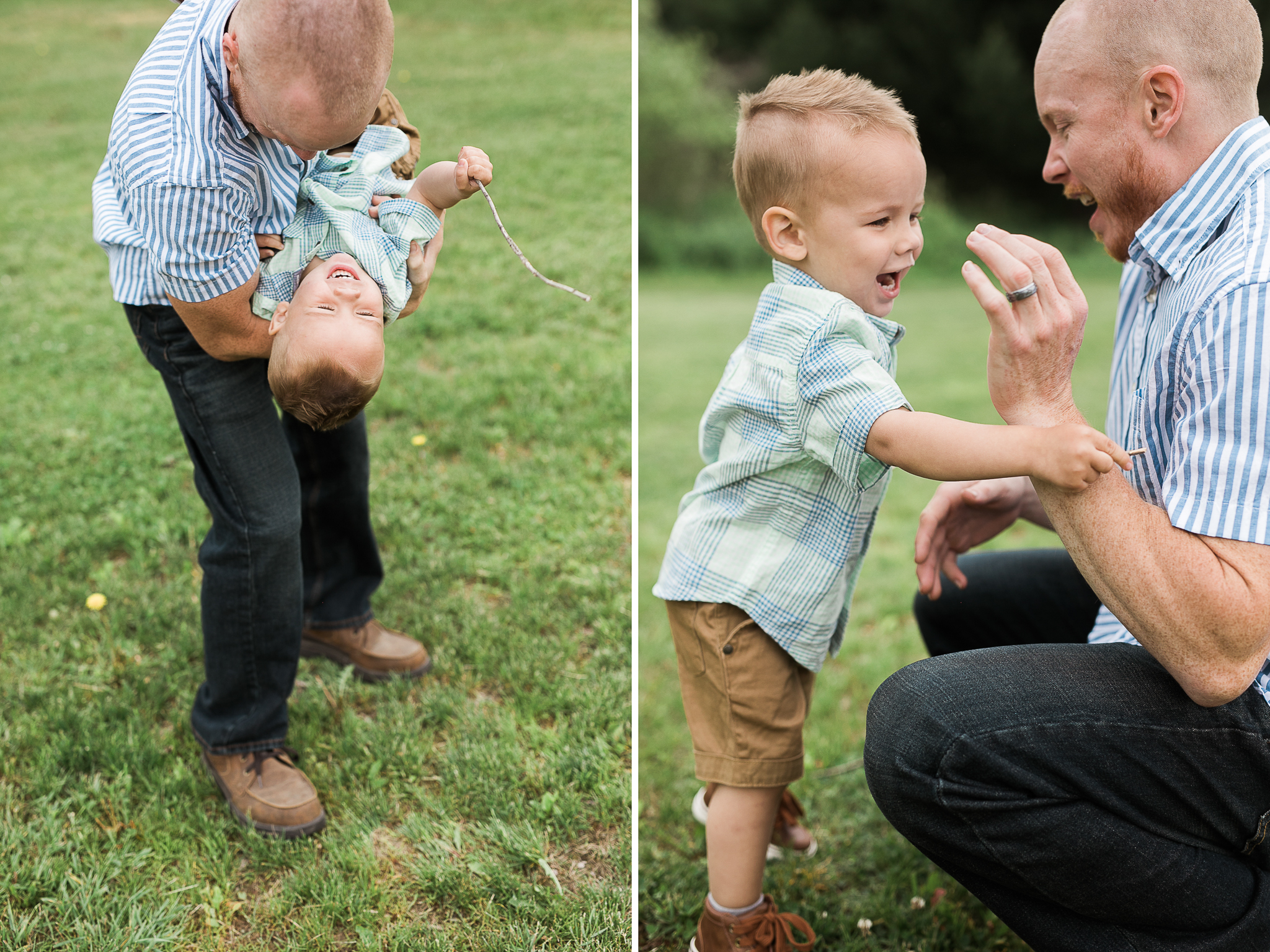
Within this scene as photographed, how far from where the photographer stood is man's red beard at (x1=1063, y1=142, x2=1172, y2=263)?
193cm

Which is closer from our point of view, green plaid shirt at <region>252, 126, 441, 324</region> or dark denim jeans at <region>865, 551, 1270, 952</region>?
dark denim jeans at <region>865, 551, 1270, 952</region>

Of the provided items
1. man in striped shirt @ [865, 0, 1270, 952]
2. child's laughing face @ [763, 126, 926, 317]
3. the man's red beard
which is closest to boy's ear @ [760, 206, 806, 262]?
child's laughing face @ [763, 126, 926, 317]

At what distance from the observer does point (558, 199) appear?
25.4ft

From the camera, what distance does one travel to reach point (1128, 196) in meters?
1.99

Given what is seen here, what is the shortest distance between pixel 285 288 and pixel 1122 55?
165 centimetres

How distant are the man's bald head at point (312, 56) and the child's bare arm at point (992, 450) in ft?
3.67

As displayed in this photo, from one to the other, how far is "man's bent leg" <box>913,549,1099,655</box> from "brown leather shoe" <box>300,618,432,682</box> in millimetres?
1495

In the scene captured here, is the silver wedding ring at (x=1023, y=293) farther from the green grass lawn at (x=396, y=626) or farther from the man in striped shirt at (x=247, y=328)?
the green grass lawn at (x=396, y=626)

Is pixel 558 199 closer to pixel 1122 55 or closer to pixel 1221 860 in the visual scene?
pixel 1122 55

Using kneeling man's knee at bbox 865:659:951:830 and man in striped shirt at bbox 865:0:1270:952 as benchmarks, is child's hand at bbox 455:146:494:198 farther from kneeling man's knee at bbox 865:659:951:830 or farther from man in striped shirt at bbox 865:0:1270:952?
kneeling man's knee at bbox 865:659:951:830

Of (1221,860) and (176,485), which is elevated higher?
(1221,860)

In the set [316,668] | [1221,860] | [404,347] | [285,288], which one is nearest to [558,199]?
[404,347]

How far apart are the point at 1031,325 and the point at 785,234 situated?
21.6 inches

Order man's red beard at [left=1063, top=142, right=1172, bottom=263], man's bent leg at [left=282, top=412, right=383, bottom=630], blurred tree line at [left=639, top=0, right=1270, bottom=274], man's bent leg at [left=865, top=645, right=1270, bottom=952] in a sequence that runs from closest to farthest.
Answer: man's bent leg at [left=865, top=645, right=1270, bottom=952] < man's red beard at [left=1063, top=142, right=1172, bottom=263] < man's bent leg at [left=282, top=412, right=383, bottom=630] < blurred tree line at [left=639, top=0, right=1270, bottom=274]
